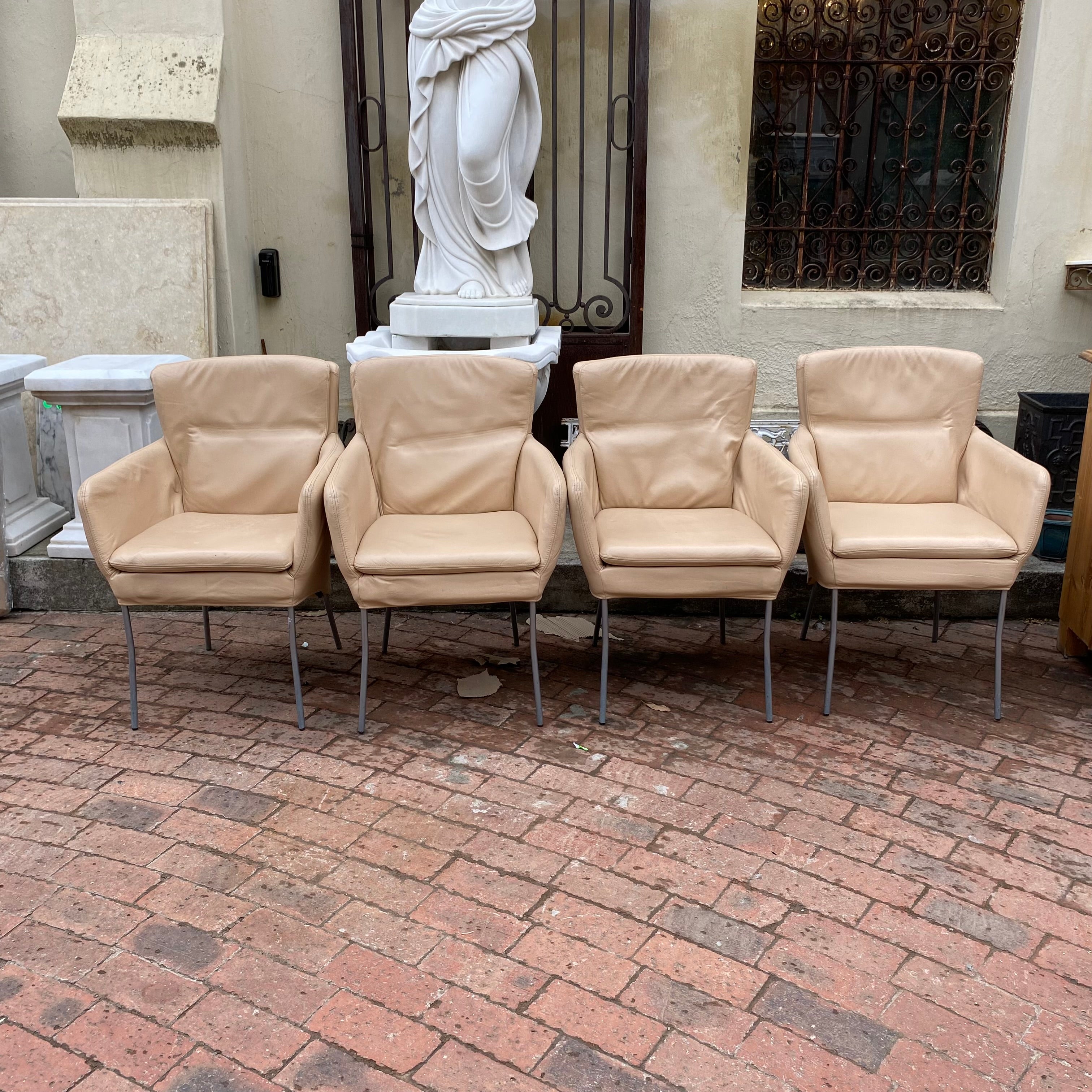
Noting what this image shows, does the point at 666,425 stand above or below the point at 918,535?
above

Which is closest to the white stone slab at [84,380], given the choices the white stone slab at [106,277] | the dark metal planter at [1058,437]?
the white stone slab at [106,277]

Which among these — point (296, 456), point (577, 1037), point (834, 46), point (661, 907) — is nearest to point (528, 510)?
point (296, 456)

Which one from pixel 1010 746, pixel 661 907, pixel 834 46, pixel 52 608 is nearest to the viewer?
pixel 661 907

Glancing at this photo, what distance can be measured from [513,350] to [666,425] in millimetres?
857

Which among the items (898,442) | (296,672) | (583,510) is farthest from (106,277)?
(898,442)

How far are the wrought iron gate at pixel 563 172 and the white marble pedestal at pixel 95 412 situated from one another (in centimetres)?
151

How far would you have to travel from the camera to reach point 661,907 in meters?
2.52

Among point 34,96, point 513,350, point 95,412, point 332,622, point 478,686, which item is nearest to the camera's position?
point 478,686

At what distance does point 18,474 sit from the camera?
439 centimetres

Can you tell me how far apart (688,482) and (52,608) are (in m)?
2.52

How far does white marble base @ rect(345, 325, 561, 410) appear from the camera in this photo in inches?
168

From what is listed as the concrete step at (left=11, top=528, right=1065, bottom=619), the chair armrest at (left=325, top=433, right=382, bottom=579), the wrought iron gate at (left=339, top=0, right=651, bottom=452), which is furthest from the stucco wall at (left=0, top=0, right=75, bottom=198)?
the chair armrest at (left=325, top=433, right=382, bottom=579)

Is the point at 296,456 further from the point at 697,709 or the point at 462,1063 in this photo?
the point at 462,1063

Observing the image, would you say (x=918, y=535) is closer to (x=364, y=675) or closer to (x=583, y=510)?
(x=583, y=510)
